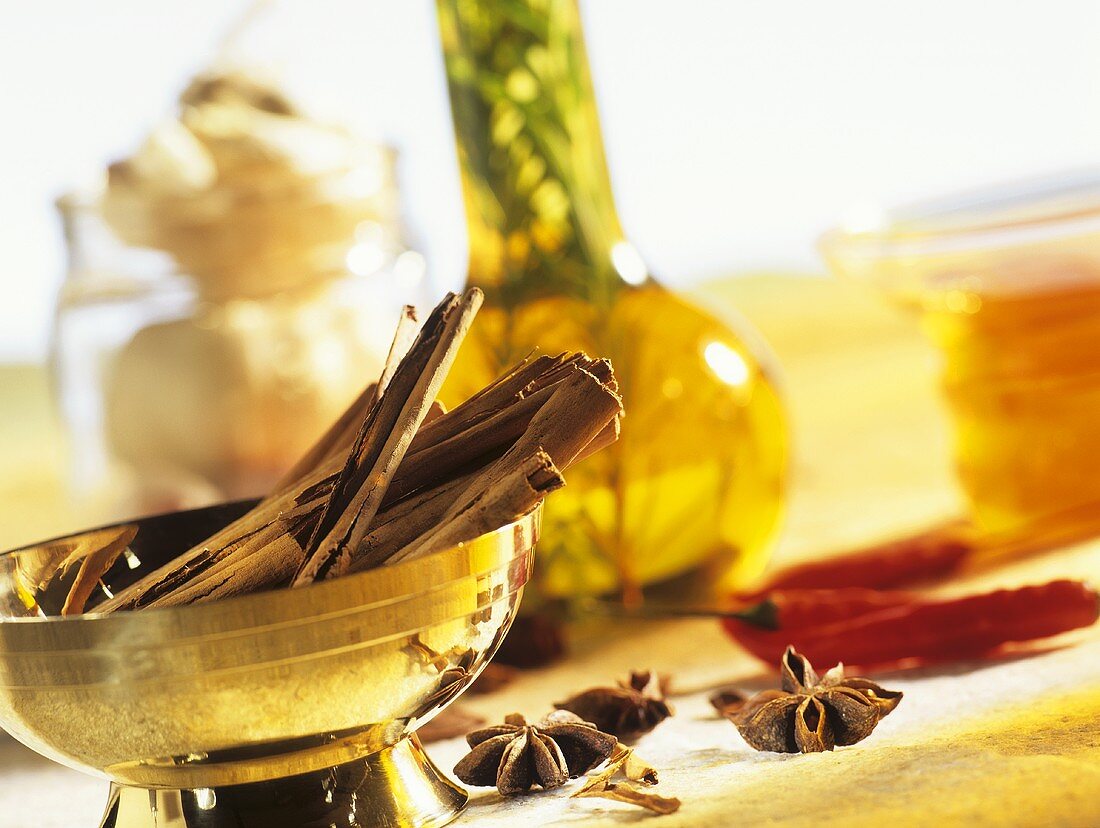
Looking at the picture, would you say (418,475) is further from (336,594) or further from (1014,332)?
(1014,332)

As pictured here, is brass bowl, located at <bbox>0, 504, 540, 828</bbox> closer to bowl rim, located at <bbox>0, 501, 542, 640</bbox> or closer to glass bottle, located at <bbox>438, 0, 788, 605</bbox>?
bowl rim, located at <bbox>0, 501, 542, 640</bbox>

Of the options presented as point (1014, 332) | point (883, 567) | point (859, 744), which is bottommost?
point (859, 744)

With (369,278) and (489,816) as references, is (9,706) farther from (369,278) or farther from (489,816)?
(369,278)

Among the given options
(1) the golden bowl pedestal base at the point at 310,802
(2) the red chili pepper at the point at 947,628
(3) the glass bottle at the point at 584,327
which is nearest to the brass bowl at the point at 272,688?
(1) the golden bowl pedestal base at the point at 310,802

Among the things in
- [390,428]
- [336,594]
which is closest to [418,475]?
[390,428]

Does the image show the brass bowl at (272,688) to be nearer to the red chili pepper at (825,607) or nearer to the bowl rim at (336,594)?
the bowl rim at (336,594)

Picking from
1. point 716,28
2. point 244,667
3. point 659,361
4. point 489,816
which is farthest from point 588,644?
point 716,28
